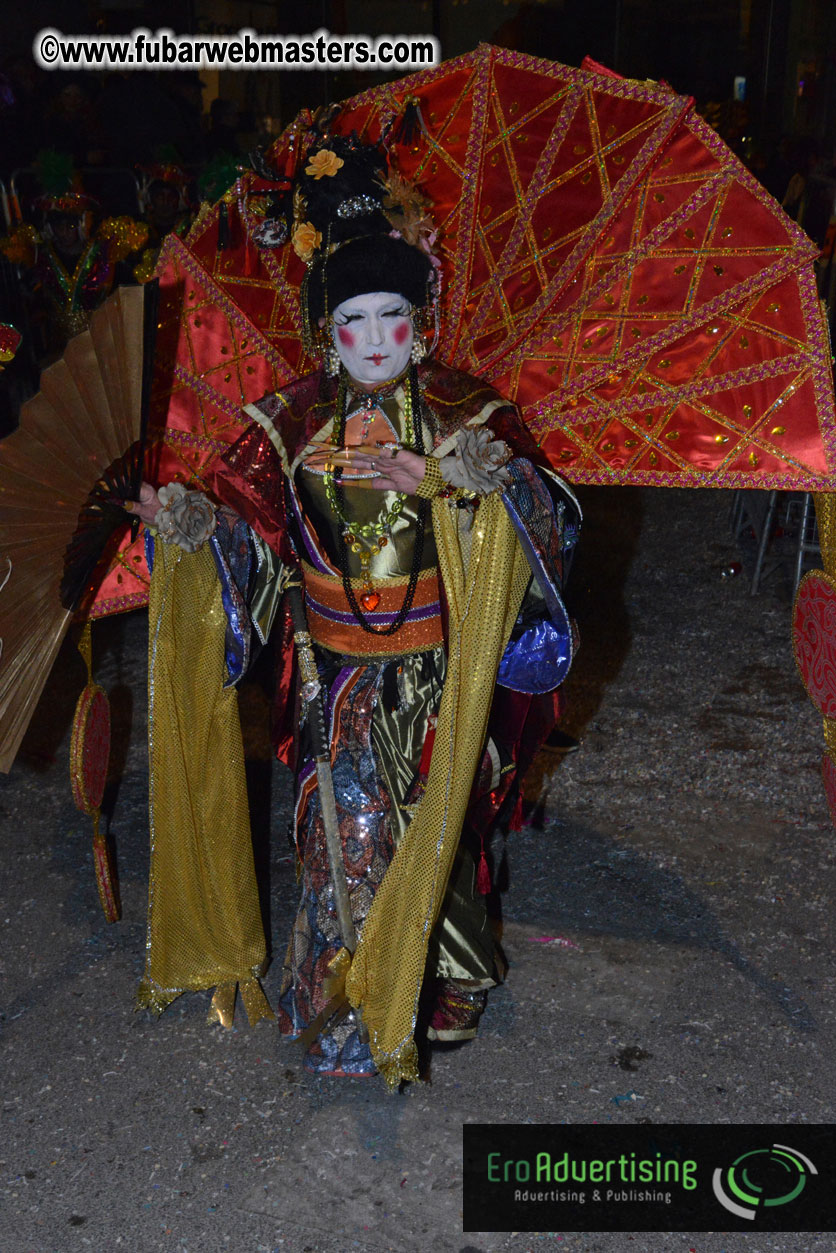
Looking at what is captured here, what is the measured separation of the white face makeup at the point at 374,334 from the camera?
2.50 m

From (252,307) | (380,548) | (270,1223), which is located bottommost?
(270,1223)

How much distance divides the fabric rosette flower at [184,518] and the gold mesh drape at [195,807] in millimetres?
80

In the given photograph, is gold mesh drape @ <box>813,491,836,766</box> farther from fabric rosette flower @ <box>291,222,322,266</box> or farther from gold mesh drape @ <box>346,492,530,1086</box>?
fabric rosette flower @ <box>291,222,322,266</box>

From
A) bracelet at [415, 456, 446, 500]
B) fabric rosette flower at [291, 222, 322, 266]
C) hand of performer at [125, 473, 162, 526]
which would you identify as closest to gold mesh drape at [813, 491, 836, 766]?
bracelet at [415, 456, 446, 500]

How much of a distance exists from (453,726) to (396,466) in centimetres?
57

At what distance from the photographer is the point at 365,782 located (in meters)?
2.72

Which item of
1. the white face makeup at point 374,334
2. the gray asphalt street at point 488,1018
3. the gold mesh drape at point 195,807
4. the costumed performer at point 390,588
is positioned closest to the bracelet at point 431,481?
the costumed performer at point 390,588

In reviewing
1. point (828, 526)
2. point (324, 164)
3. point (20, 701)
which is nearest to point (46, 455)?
point (20, 701)

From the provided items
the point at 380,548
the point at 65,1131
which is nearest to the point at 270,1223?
the point at 65,1131

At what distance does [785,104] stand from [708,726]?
9946mm

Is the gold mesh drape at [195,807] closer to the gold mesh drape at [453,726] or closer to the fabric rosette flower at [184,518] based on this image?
the fabric rosette flower at [184,518]

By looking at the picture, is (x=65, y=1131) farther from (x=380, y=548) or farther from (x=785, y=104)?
(x=785, y=104)

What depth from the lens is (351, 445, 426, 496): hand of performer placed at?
7.66 feet

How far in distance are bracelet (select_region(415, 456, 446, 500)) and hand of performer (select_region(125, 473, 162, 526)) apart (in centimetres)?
61
